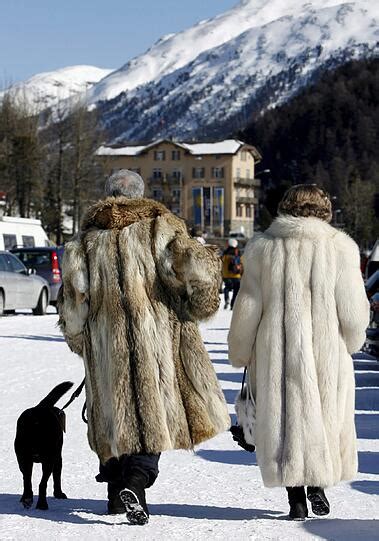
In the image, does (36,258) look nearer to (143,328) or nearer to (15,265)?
(15,265)

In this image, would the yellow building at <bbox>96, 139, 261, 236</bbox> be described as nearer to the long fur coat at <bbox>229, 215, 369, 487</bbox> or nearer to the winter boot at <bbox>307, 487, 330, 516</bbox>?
the long fur coat at <bbox>229, 215, 369, 487</bbox>

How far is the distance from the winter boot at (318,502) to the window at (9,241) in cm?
2639

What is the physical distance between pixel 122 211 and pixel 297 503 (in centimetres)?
168

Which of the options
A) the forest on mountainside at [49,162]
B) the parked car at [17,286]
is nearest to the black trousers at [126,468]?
the parked car at [17,286]

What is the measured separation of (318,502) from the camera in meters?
5.68

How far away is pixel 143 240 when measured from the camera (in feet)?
19.2

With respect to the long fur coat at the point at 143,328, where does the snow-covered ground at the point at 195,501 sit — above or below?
below

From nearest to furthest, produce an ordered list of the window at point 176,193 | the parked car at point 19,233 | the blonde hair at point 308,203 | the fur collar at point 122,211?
1. the blonde hair at point 308,203
2. the fur collar at point 122,211
3. the parked car at point 19,233
4. the window at point 176,193

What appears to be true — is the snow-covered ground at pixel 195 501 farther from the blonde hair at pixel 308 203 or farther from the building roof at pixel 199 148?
the building roof at pixel 199 148

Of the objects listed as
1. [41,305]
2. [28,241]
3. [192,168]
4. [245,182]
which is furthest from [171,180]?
[41,305]

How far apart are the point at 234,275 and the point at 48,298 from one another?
13.7 ft

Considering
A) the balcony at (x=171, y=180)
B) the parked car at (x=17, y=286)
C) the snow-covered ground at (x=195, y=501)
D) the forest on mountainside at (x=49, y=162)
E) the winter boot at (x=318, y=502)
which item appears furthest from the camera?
the balcony at (x=171, y=180)

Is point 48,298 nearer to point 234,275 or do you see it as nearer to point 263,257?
point 234,275

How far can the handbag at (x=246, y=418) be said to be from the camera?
583cm
